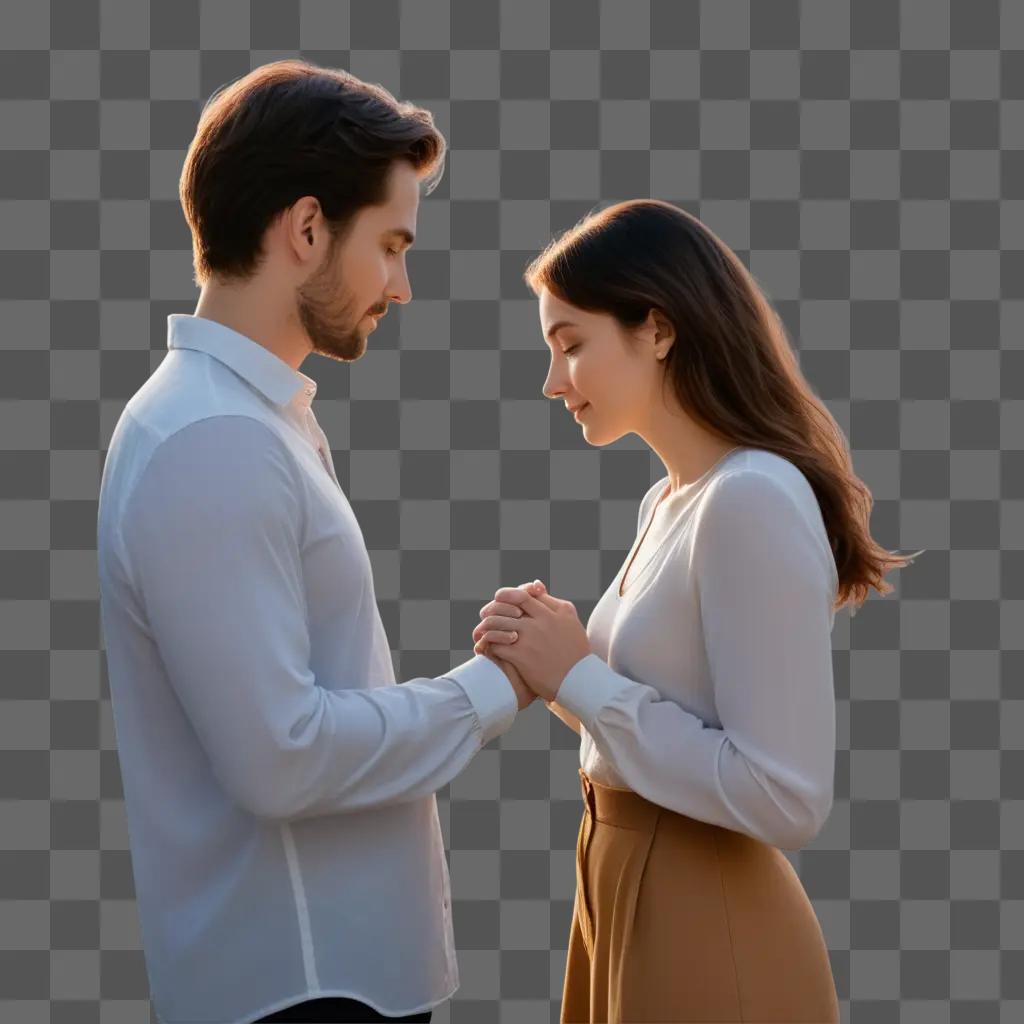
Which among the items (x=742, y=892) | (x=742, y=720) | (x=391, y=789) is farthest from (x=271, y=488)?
(x=742, y=892)

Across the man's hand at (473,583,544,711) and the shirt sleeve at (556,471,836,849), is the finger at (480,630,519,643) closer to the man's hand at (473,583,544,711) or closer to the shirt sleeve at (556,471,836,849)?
the man's hand at (473,583,544,711)

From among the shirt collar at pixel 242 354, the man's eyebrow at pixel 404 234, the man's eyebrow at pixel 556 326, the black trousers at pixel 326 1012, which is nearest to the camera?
the black trousers at pixel 326 1012

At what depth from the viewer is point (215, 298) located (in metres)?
2.55

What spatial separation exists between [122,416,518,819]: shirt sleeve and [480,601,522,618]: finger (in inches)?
16.5

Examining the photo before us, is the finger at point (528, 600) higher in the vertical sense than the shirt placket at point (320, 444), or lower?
lower

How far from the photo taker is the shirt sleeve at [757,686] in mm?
2375

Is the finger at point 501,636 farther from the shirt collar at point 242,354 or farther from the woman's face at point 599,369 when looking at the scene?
the shirt collar at point 242,354

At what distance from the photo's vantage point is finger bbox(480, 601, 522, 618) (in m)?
2.69

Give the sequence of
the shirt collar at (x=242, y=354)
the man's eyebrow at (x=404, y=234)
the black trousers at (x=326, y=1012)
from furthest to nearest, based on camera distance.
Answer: the man's eyebrow at (x=404, y=234) → the shirt collar at (x=242, y=354) → the black trousers at (x=326, y=1012)

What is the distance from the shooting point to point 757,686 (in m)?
2.38

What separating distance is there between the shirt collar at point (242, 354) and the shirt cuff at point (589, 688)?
0.77 meters

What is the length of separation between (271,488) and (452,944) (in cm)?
102

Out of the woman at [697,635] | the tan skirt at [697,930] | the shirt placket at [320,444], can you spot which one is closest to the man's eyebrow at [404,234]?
the woman at [697,635]

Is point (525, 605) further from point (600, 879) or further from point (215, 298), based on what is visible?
point (215, 298)
